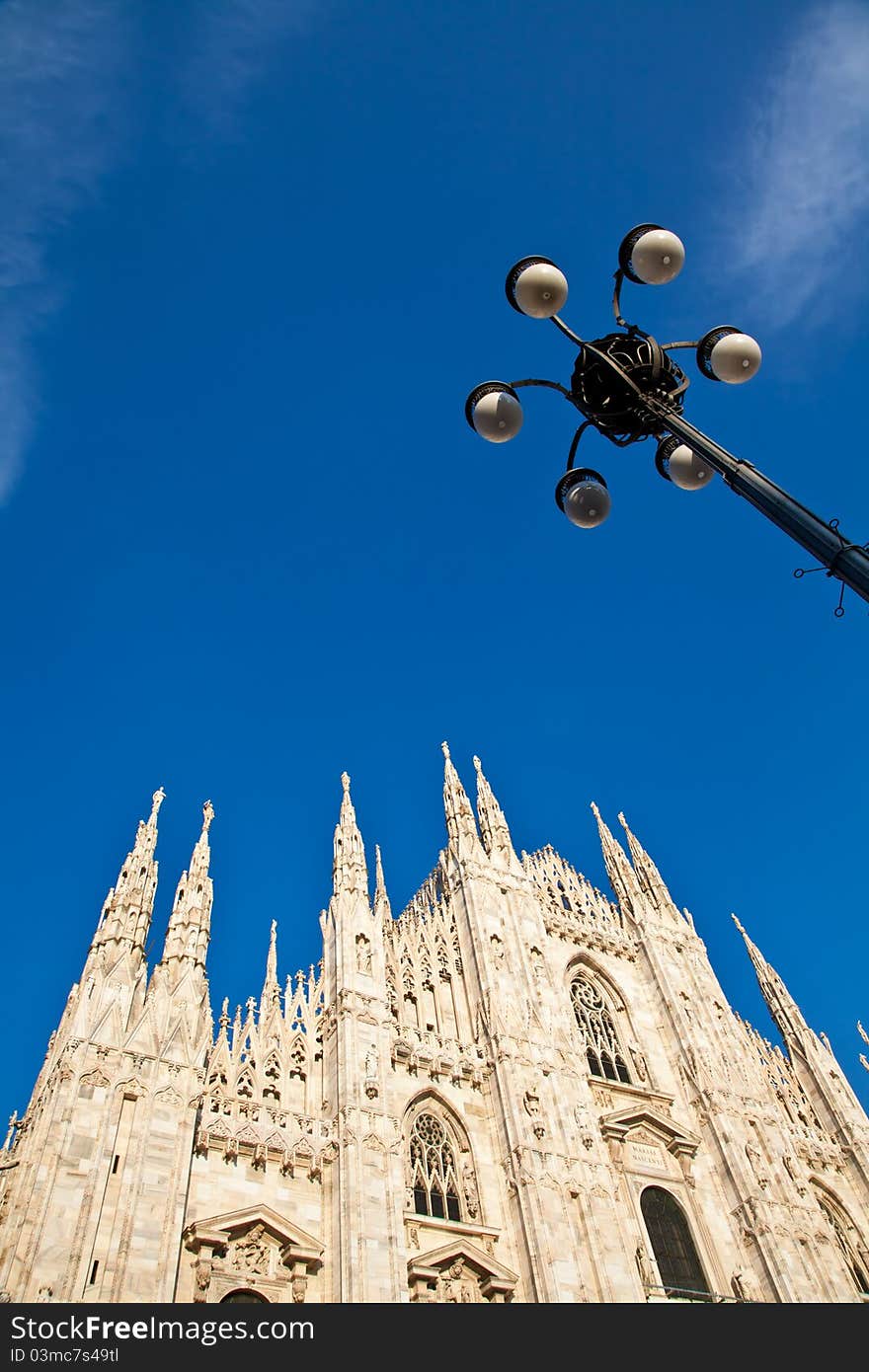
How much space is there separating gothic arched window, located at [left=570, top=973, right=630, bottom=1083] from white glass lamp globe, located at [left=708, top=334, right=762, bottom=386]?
21776mm

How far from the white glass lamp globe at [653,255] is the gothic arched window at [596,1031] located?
22375 mm

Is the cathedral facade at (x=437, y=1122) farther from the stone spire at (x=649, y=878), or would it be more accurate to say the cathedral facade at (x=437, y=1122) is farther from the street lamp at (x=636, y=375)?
the street lamp at (x=636, y=375)

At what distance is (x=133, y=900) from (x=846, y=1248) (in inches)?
916

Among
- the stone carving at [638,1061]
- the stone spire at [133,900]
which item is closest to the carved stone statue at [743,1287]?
the stone carving at [638,1061]

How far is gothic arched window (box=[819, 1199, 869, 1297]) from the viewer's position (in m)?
25.1

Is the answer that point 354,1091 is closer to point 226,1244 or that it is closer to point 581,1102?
point 226,1244

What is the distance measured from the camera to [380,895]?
2428cm

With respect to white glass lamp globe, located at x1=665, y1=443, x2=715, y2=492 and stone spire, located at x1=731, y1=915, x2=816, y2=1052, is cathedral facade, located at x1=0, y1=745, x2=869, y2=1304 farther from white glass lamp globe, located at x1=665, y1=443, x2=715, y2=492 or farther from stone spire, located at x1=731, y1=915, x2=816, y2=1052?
white glass lamp globe, located at x1=665, y1=443, x2=715, y2=492

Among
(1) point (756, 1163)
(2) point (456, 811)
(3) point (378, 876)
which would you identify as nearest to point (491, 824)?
A: (2) point (456, 811)

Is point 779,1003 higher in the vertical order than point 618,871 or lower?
lower

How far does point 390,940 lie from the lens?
2433cm

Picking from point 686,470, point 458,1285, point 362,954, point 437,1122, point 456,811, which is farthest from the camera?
point 456,811

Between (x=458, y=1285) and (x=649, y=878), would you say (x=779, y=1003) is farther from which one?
(x=458, y=1285)
